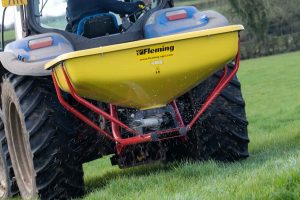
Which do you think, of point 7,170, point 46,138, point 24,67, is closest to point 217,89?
point 46,138

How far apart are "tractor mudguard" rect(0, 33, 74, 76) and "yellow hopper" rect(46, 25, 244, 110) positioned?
23cm

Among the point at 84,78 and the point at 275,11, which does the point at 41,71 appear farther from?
the point at 275,11

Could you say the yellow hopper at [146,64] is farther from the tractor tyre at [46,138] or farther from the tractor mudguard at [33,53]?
the tractor tyre at [46,138]

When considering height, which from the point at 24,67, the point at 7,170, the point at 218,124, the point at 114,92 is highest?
the point at 24,67

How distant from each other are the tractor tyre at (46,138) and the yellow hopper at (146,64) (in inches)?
14.8

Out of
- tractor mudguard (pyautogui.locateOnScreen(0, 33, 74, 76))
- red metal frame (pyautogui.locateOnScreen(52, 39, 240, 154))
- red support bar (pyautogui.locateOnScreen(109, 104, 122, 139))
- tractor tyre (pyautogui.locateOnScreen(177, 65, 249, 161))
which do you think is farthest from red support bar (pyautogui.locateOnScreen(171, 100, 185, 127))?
tractor mudguard (pyautogui.locateOnScreen(0, 33, 74, 76))

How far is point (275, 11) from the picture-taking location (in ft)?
185

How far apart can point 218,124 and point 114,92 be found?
110 cm

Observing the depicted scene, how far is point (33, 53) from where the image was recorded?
18.6 ft

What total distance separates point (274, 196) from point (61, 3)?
3450 mm

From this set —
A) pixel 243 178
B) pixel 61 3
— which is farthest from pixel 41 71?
pixel 243 178

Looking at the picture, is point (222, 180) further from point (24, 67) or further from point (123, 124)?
point (24, 67)

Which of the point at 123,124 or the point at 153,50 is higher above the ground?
the point at 153,50

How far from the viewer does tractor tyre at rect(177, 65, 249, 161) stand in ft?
19.8
